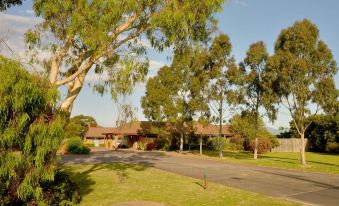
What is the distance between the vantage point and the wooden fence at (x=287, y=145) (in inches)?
2101

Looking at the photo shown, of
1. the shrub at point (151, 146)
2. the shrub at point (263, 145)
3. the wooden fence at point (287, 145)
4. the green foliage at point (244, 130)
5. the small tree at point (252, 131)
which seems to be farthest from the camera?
the wooden fence at point (287, 145)

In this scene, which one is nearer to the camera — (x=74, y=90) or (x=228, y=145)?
(x=74, y=90)

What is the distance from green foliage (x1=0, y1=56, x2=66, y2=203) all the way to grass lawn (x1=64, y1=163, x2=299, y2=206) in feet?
13.6

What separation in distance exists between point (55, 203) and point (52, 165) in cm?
195

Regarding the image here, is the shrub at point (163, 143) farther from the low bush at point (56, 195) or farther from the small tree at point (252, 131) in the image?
the low bush at point (56, 195)

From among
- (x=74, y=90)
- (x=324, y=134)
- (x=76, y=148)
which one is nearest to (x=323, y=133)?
(x=324, y=134)

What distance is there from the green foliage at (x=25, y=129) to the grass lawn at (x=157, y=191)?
4.15 metres

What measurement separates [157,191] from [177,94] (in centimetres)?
3091

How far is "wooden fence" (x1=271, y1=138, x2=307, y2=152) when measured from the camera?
53.4 meters

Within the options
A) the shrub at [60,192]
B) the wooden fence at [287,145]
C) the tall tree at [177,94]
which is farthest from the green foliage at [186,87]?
the shrub at [60,192]

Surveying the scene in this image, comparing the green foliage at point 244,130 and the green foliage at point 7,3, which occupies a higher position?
the green foliage at point 7,3

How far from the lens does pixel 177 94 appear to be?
151 ft

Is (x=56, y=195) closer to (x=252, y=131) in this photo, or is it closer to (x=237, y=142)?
(x=252, y=131)

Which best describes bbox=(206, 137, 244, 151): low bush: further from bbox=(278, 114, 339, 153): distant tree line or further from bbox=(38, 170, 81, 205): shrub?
bbox=(38, 170, 81, 205): shrub
